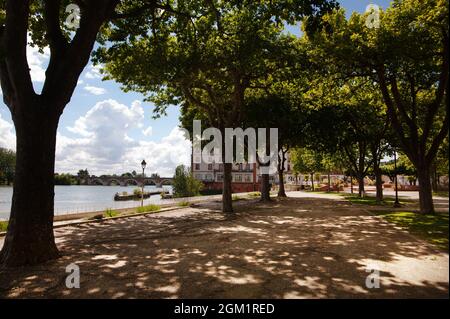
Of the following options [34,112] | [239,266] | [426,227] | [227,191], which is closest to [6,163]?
[227,191]

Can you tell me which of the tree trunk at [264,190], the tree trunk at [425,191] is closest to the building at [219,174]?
the tree trunk at [264,190]

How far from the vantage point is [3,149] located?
11631 centimetres

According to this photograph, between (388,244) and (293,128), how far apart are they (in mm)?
19536

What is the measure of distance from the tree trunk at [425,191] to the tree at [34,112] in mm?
17287

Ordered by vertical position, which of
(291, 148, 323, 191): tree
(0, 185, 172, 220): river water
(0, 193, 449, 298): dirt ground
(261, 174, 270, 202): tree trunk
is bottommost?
(0, 185, 172, 220): river water

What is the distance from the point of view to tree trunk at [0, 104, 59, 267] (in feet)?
26.1

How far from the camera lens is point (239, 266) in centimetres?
750

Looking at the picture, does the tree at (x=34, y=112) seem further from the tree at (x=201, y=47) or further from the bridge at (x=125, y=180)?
the bridge at (x=125, y=180)

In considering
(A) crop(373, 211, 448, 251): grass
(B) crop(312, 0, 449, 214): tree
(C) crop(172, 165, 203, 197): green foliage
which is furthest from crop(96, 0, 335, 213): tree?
(C) crop(172, 165, 203, 197): green foliage

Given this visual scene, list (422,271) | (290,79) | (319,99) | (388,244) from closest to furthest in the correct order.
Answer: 1. (422,271)
2. (388,244)
3. (290,79)
4. (319,99)

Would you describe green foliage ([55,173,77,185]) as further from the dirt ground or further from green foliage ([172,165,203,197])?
the dirt ground

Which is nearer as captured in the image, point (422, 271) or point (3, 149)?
point (422, 271)

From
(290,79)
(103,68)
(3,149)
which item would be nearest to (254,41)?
(290,79)
